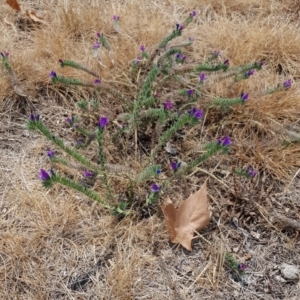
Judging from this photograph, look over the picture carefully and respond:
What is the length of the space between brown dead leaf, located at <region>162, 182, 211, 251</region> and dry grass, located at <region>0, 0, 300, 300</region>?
0.04 meters

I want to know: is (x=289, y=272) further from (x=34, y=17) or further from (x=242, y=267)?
(x=34, y=17)

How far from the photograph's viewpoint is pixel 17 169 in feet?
5.15

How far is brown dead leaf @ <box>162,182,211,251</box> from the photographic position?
1.35 meters

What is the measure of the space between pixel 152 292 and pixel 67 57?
109 centimetres

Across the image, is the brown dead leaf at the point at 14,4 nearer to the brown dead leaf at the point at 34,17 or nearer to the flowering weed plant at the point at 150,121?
the brown dead leaf at the point at 34,17

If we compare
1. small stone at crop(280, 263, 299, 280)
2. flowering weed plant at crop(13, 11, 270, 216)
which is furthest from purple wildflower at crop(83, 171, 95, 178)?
small stone at crop(280, 263, 299, 280)

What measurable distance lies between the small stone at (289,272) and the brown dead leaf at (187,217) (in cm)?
26

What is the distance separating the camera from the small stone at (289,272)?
52.2 inches

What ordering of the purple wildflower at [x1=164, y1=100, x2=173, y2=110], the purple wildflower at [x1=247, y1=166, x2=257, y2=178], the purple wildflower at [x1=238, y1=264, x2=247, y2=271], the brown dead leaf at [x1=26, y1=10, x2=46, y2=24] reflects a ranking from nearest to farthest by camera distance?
the purple wildflower at [x1=238, y1=264, x2=247, y2=271], the purple wildflower at [x1=247, y1=166, x2=257, y2=178], the purple wildflower at [x1=164, y1=100, x2=173, y2=110], the brown dead leaf at [x1=26, y1=10, x2=46, y2=24]

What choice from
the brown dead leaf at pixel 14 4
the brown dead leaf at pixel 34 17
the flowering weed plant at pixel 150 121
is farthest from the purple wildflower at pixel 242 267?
the brown dead leaf at pixel 14 4

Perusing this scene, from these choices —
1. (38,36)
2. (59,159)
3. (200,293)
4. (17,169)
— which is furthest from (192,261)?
(38,36)

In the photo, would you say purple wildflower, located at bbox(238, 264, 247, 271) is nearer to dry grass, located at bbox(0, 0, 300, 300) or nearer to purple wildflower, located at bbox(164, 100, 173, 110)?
dry grass, located at bbox(0, 0, 300, 300)

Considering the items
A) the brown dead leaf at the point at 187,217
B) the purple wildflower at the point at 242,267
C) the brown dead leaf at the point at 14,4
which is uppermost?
the brown dead leaf at the point at 14,4

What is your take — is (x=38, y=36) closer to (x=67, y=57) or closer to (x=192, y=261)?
(x=67, y=57)
